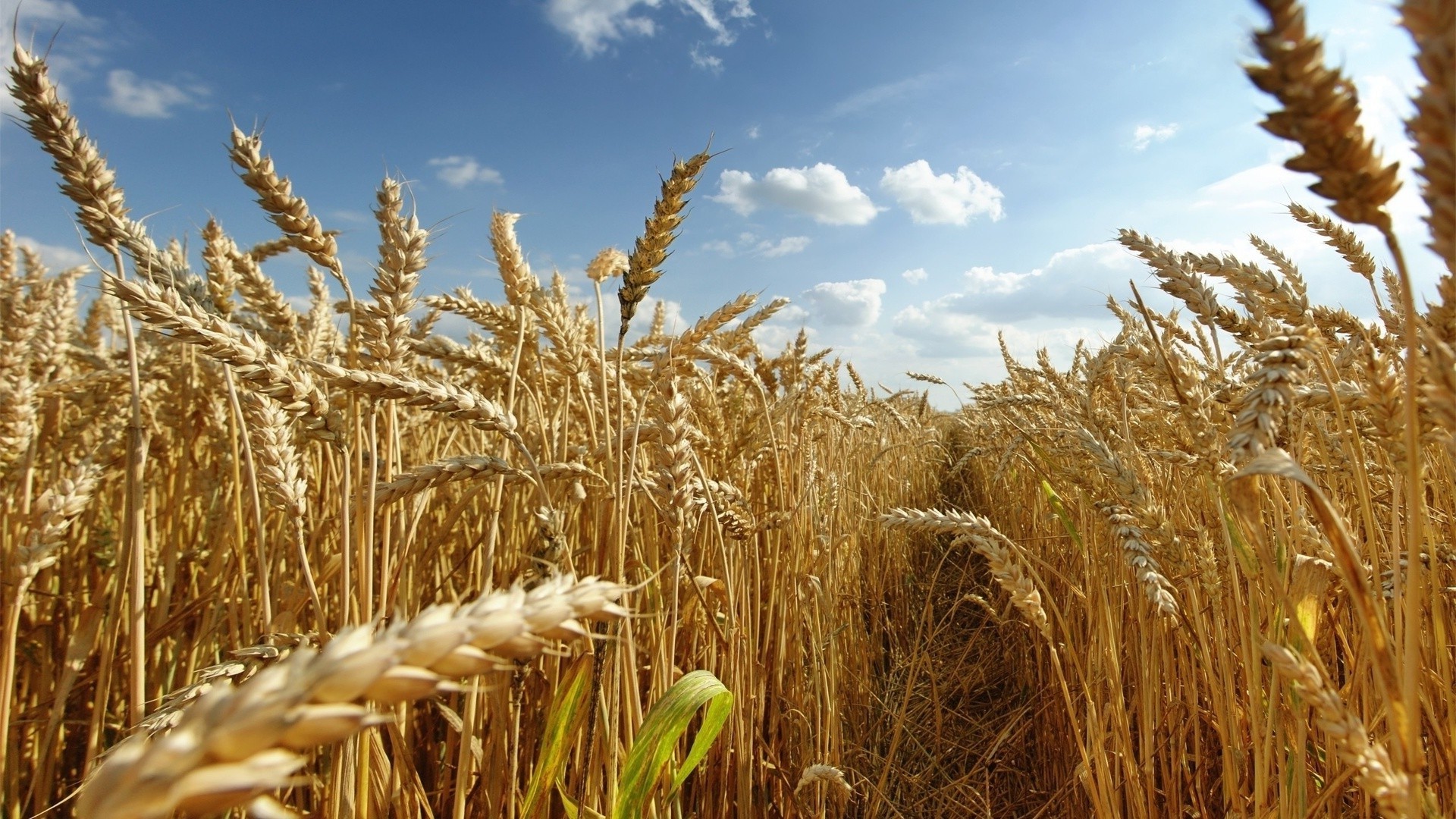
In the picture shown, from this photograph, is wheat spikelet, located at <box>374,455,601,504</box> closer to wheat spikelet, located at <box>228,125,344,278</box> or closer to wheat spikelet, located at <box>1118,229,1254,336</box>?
wheat spikelet, located at <box>228,125,344,278</box>

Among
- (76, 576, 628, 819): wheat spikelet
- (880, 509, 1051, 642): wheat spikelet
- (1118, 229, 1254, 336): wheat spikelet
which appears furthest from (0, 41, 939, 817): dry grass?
(1118, 229, 1254, 336): wheat spikelet

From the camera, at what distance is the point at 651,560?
173 cm

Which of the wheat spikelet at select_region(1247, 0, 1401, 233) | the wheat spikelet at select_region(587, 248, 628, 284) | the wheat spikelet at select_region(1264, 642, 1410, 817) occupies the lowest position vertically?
the wheat spikelet at select_region(1264, 642, 1410, 817)

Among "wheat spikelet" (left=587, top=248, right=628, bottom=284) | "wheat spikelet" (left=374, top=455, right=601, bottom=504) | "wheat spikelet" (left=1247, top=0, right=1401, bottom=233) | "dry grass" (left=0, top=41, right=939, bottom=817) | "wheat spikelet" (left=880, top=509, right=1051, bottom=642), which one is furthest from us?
"wheat spikelet" (left=587, top=248, right=628, bottom=284)

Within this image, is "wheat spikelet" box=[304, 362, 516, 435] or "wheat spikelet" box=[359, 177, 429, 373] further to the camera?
"wheat spikelet" box=[359, 177, 429, 373]

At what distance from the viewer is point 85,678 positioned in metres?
1.58

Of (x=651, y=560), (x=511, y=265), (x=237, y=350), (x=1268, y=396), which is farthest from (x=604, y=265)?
(x=1268, y=396)

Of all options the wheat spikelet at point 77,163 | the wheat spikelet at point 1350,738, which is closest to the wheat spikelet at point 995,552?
the wheat spikelet at point 1350,738

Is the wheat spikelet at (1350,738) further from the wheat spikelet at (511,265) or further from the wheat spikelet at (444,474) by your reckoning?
the wheat spikelet at (511,265)

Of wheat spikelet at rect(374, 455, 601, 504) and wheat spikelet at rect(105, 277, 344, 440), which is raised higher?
wheat spikelet at rect(105, 277, 344, 440)

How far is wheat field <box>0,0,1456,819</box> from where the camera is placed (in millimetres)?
402

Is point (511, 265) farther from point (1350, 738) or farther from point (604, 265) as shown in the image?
point (1350, 738)

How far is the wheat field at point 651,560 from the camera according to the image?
Result: 1.32 feet

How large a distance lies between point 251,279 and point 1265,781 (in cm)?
229
